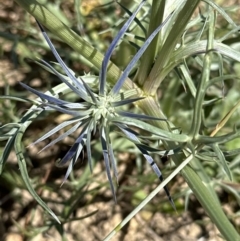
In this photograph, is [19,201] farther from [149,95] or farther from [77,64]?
[149,95]

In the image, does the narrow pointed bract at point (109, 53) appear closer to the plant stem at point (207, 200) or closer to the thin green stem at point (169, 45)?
the thin green stem at point (169, 45)

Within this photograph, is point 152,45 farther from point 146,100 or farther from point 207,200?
point 207,200

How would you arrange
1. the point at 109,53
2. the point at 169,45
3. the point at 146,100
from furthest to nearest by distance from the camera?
1. the point at 146,100
2. the point at 169,45
3. the point at 109,53

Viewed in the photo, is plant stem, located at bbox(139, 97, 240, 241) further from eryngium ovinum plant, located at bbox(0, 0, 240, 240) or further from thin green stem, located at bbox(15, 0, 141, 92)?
thin green stem, located at bbox(15, 0, 141, 92)

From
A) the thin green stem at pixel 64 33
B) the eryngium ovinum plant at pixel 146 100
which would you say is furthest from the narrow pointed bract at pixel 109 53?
the thin green stem at pixel 64 33

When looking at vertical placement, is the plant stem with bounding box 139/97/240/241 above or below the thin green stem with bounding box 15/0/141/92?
below

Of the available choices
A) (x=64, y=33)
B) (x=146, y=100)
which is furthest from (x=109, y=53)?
(x=146, y=100)

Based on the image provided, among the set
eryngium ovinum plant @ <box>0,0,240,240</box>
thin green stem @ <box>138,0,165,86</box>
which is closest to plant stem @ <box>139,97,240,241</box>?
eryngium ovinum plant @ <box>0,0,240,240</box>

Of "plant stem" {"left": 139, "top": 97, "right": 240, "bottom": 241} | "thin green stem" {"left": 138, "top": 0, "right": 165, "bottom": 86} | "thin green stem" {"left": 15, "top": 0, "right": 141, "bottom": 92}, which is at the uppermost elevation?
"thin green stem" {"left": 138, "top": 0, "right": 165, "bottom": 86}

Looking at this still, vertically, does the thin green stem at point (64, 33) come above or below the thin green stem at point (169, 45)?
below
